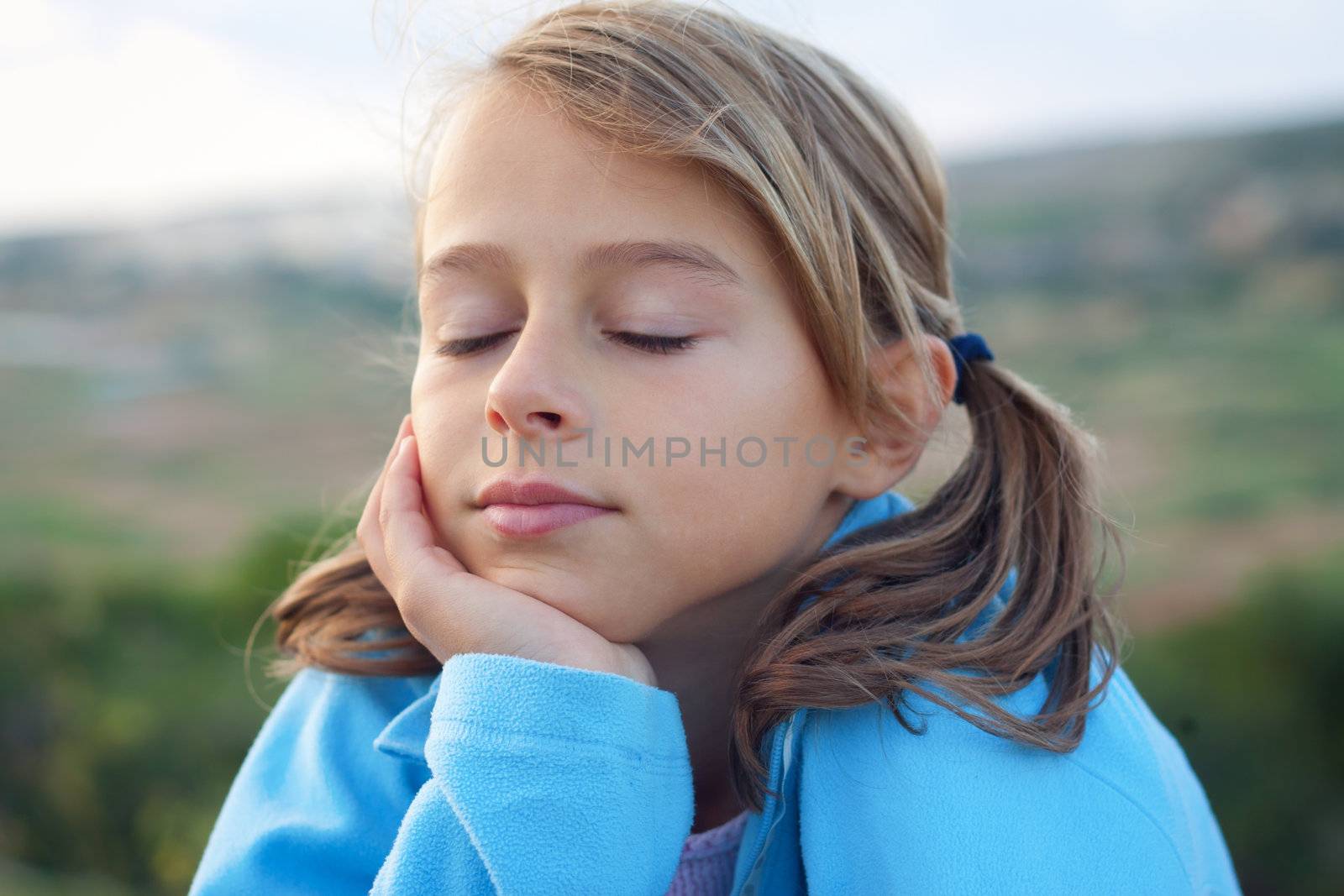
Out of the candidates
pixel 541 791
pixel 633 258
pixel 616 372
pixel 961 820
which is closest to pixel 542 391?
pixel 616 372

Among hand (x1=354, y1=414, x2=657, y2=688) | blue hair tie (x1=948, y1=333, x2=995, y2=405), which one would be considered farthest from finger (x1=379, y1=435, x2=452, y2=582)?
blue hair tie (x1=948, y1=333, x2=995, y2=405)

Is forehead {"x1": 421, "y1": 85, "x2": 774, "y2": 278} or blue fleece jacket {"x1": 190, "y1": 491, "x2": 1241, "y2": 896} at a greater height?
forehead {"x1": 421, "y1": 85, "x2": 774, "y2": 278}

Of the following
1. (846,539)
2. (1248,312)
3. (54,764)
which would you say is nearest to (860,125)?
(846,539)

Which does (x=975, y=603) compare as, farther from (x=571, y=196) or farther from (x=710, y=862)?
(x=571, y=196)

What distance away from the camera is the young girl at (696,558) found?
1352mm

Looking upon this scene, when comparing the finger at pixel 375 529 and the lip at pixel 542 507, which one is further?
the finger at pixel 375 529

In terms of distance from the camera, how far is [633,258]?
4.75 feet

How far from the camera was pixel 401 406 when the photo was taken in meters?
2.66

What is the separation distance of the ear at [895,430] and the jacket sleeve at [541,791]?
53 cm

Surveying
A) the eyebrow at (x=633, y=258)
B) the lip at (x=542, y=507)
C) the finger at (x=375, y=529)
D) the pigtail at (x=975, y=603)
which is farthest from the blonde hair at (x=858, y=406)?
the lip at (x=542, y=507)

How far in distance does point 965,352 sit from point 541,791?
41.8 inches

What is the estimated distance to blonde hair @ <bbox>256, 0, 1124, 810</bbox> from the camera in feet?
4.86

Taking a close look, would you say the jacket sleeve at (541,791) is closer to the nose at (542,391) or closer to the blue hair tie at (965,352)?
the nose at (542,391)

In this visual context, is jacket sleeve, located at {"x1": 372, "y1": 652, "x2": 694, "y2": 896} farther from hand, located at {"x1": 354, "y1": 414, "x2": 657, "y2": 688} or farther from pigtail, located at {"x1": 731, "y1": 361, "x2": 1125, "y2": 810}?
pigtail, located at {"x1": 731, "y1": 361, "x2": 1125, "y2": 810}
